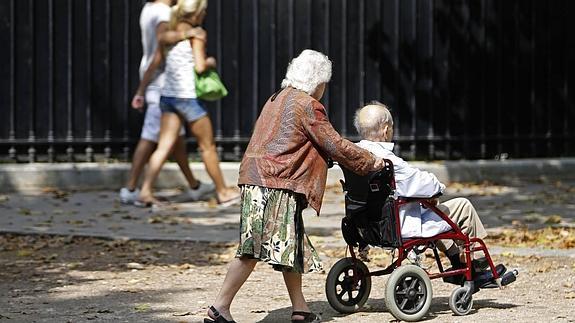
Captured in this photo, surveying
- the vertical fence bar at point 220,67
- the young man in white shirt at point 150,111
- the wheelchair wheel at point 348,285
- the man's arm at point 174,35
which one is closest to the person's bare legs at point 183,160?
the young man in white shirt at point 150,111

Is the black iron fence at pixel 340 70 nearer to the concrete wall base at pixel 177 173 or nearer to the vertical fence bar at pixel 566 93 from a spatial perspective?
the vertical fence bar at pixel 566 93

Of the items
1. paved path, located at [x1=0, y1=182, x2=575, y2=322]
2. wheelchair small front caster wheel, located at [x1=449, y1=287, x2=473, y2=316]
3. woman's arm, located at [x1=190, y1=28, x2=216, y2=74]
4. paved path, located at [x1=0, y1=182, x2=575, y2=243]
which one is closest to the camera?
wheelchair small front caster wheel, located at [x1=449, y1=287, x2=473, y2=316]

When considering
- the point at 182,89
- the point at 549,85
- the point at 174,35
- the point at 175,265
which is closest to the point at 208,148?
the point at 182,89

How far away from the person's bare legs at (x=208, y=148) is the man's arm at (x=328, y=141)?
494cm

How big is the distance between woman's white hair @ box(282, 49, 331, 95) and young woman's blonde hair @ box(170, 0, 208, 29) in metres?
4.70

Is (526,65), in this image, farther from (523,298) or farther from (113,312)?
(113,312)

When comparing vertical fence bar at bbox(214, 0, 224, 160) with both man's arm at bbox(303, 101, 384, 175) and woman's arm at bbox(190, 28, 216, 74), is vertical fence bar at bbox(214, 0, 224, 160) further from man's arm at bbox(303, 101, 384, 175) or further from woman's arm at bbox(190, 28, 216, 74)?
man's arm at bbox(303, 101, 384, 175)

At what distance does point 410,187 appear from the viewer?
739 centimetres

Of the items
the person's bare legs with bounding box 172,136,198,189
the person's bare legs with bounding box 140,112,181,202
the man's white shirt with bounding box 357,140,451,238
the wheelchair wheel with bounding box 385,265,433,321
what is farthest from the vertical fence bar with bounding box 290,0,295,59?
the wheelchair wheel with bounding box 385,265,433,321

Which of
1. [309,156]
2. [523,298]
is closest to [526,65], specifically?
Answer: [523,298]

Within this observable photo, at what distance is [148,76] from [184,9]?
0.73 metres

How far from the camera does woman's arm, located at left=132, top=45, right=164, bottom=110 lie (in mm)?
12000

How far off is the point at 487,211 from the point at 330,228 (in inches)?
64.5

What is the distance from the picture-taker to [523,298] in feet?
26.6
